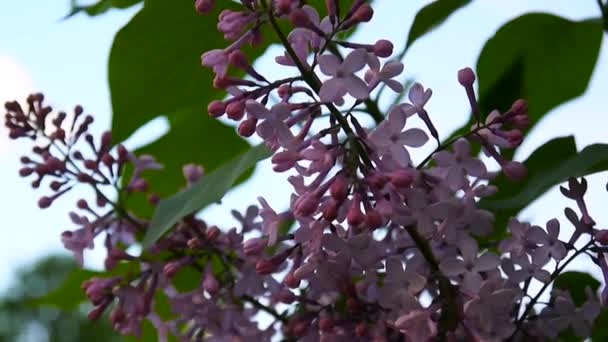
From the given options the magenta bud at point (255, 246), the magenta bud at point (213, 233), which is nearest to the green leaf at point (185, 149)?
the magenta bud at point (213, 233)

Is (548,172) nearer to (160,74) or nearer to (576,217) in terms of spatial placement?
(576,217)

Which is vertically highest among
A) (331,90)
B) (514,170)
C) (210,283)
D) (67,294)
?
(331,90)

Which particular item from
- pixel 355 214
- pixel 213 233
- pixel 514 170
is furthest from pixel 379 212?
pixel 213 233

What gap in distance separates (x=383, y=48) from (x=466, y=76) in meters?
0.07

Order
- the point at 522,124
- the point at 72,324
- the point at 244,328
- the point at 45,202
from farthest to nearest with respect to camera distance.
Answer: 1. the point at 72,324
2. the point at 45,202
3. the point at 244,328
4. the point at 522,124

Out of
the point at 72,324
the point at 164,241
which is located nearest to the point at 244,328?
the point at 164,241

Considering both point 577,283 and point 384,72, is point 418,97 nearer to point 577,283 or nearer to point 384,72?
point 384,72

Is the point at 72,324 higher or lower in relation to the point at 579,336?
lower

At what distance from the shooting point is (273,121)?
0.53 metres

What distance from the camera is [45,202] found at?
2.83 ft

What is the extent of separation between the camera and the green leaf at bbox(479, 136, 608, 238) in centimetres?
61

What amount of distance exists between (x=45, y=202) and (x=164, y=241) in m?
0.16

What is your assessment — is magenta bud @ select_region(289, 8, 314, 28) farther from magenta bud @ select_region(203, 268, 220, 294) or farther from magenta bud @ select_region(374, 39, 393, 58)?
magenta bud @ select_region(203, 268, 220, 294)

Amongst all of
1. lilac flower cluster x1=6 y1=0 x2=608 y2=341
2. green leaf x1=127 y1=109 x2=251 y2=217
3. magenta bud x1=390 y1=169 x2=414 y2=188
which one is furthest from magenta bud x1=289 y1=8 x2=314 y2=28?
green leaf x1=127 y1=109 x2=251 y2=217
